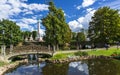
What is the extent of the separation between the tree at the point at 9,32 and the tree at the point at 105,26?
2467 centimetres

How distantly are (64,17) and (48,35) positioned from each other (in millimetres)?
7229

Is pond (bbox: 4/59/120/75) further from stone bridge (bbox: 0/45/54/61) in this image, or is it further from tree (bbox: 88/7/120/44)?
tree (bbox: 88/7/120/44)

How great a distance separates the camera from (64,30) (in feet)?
230

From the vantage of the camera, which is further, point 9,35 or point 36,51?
Answer: point 9,35

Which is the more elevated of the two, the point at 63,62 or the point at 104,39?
the point at 104,39

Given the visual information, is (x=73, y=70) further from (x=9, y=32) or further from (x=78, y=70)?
(x=9, y=32)

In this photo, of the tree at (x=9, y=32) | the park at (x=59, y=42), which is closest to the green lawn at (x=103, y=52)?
the park at (x=59, y=42)

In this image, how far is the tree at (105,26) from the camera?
72.1 m

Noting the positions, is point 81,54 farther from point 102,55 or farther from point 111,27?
point 111,27

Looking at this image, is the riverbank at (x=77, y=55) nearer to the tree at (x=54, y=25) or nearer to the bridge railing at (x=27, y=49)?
the bridge railing at (x=27, y=49)

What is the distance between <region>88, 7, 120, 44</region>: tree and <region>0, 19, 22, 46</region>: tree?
24.7 metres

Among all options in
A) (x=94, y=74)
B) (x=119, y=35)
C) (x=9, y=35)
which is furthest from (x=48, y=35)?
(x=94, y=74)

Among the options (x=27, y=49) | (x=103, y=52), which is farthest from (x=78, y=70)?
(x=103, y=52)

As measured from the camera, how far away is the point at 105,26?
A: 2862 inches
